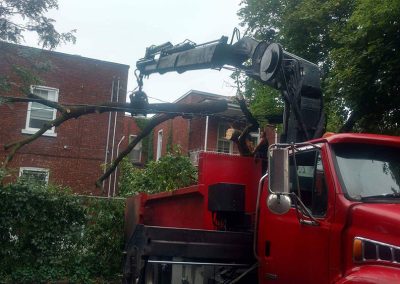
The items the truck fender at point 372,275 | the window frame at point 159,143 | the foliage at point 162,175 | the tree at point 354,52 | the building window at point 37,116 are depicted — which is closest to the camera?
the truck fender at point 372,275

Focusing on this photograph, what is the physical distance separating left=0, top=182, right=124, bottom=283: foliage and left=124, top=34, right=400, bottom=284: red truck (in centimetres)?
386

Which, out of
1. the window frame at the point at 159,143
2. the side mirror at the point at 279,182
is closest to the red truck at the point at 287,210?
the side mirror at the point at 279,182

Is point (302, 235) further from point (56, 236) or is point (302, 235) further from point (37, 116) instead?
point (37, 116)

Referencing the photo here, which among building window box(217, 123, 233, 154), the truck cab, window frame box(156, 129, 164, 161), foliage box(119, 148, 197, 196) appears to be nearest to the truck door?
the truck cab

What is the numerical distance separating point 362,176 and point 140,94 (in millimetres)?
5212

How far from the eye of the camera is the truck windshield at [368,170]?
409cm

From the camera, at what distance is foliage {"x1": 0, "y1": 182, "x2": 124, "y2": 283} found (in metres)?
9.90

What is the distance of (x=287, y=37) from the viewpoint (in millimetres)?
13078

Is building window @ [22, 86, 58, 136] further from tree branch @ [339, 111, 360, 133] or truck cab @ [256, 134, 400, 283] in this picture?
truck cab @ [256, 134, 400, 283]

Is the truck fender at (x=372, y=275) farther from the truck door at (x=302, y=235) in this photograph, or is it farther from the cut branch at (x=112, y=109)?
the cut branch at (x=112, y=109)

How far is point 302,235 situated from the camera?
434 cm

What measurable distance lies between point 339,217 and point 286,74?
8.48 feet

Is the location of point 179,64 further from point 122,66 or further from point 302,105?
point 122,66

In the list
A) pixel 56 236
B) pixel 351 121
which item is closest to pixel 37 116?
pixel 56 236
